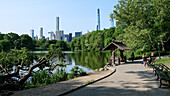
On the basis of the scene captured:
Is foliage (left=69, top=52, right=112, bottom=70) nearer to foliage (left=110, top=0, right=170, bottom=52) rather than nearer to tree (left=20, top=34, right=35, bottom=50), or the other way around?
foliage (left=110, top=0, right=170, bottom=52)

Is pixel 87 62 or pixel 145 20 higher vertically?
pixel 145 20

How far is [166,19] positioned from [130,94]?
29.7 meters

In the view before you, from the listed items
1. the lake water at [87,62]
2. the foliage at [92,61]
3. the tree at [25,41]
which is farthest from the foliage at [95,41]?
the tree at [25,41]

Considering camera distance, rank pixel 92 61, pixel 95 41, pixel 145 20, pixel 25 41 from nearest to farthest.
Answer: pixel 145 20, pixel 92 61, pixel 95 41, pixel 25 41

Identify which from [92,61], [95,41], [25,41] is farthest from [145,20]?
[25,41]

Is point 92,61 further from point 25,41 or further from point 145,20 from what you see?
point 25,41

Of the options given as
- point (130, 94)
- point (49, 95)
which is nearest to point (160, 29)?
point (130, 94)

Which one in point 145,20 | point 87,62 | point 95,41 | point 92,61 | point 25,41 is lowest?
point 87,62

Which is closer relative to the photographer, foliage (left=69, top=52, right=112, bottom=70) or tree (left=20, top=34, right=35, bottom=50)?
foliage (left=69, top=52, right=112, bottom=70)

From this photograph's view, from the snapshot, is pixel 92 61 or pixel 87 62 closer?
pixel 87 62

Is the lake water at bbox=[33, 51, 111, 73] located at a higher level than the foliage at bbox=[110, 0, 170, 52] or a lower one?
lower

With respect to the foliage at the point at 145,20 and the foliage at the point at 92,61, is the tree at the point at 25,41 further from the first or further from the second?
the foliage at the point at 145,20

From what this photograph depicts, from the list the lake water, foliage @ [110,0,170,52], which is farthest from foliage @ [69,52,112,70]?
foliage @ [110,0,170,52]

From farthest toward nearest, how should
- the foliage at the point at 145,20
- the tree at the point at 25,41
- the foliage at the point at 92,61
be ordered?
the tree at the point at 25,41, the foliage at the point at 145,20, the foliage at the point at 92,61
